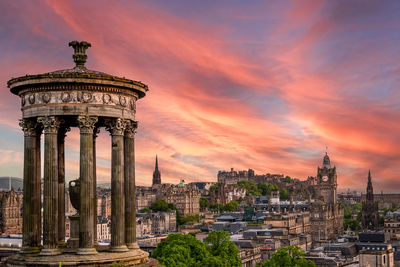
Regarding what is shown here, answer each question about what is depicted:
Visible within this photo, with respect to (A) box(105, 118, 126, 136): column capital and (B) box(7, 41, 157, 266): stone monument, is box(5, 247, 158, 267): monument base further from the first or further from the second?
(A) box(105, 118, 126, 136): column capital

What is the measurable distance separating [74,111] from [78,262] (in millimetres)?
6485

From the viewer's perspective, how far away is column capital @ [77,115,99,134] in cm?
2747

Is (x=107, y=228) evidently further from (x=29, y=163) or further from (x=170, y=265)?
(x=29, y=163)

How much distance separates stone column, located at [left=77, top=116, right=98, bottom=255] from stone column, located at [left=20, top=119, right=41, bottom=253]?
259cm

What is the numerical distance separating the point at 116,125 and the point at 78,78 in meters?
2.75

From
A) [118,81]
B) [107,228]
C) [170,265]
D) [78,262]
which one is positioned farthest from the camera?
[107,228]

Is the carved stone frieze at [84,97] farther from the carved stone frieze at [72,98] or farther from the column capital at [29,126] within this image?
the column capital at [29,126]

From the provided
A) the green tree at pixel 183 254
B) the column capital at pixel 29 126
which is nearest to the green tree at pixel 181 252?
the green tree at pixel 183 254

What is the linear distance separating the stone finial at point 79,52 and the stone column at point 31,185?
3562 millimetres

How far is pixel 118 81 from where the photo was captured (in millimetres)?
28359

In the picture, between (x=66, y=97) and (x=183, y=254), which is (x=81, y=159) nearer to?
(x=66, y=97)

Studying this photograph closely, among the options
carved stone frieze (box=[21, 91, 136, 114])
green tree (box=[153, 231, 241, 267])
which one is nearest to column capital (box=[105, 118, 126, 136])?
carved stone frieze (box=[21, 91, 136, 114])

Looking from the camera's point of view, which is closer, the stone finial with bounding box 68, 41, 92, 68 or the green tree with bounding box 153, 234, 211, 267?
the stone finial with bounding box 68, 41, 92, 68

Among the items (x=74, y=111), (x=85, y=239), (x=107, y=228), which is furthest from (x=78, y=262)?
(x=107, y=228)
